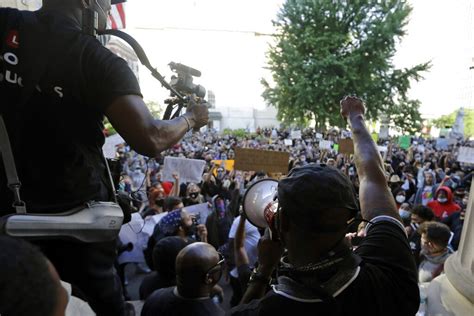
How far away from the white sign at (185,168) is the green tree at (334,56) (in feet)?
75.0

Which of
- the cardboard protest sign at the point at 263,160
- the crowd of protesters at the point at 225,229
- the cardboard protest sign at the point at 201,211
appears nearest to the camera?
the crowd of protesters at the point at 225,229

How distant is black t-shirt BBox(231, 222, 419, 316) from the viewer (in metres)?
1.17

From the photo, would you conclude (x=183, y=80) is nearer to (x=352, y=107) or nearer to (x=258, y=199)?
(x=258, y=199)

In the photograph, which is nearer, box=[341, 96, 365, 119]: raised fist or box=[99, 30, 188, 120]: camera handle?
box=[99, 30, 188, 120]: camera handle

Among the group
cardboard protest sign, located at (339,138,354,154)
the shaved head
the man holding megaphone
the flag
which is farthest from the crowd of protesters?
cardboard protest sign, located at (339,138,354,154)

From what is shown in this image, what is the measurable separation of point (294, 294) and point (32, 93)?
979 millimetres

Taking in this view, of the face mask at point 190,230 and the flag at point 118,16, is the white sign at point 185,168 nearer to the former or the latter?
the face mask at point 190,230

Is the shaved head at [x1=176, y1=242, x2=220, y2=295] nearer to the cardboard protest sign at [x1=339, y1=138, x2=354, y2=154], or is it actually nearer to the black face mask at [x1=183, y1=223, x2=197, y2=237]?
the black face mask at [x1=183, y1=223, x2=197, y2=237]

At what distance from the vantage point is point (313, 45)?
29406 mm

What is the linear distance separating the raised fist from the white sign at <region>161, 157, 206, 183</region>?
5.16 meters

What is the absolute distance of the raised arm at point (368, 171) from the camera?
1.47 metres

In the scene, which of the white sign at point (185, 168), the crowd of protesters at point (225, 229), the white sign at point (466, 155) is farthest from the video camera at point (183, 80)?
the white sign at point (466, 155)

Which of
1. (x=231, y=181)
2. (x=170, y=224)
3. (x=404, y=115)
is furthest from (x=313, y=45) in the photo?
(x=170, y=224)

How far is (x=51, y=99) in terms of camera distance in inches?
55.2
